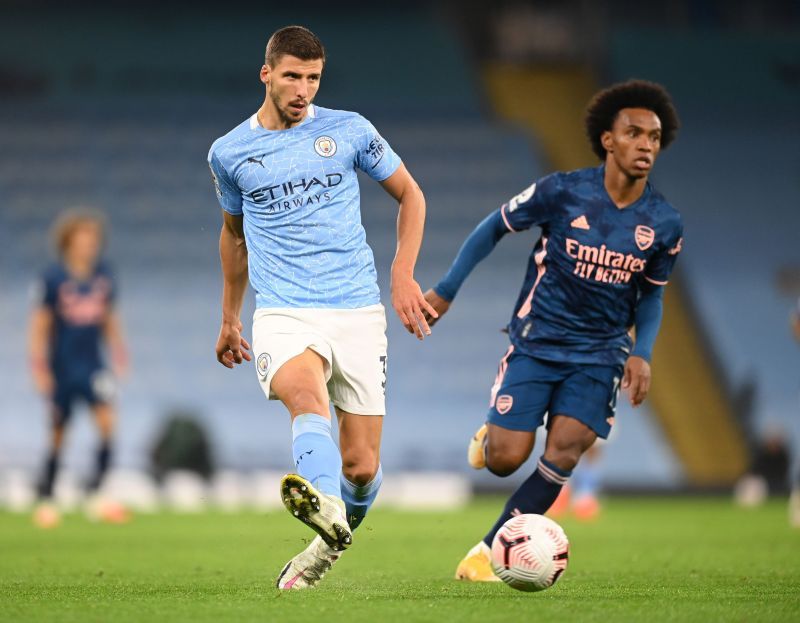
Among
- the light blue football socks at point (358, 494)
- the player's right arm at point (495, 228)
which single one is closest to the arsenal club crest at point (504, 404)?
the player's right arm at point (495, 228)

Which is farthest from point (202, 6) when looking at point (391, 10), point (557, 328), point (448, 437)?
point (557, 328)

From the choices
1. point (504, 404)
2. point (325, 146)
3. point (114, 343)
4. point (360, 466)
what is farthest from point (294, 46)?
point (114, 343)

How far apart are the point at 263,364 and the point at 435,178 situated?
662 inches

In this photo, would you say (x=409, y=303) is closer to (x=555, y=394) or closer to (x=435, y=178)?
(x=555, y=394)

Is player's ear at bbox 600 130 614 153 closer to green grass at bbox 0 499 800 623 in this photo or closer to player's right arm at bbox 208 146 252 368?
player's right arm at bbox 208 146 252 368

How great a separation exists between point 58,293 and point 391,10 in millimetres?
13207

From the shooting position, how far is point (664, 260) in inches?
261

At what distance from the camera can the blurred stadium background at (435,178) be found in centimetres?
2050

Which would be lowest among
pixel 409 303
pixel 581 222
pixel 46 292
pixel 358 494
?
pixel 46 292

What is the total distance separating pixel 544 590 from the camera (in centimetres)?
593

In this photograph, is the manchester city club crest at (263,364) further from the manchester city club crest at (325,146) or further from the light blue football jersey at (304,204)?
the manchester city club crest at (325,146)

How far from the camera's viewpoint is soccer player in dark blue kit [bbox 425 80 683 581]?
6.60 metres

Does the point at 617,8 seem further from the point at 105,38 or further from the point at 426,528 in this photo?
the point at 426,528

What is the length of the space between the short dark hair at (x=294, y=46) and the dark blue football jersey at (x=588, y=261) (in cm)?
143
